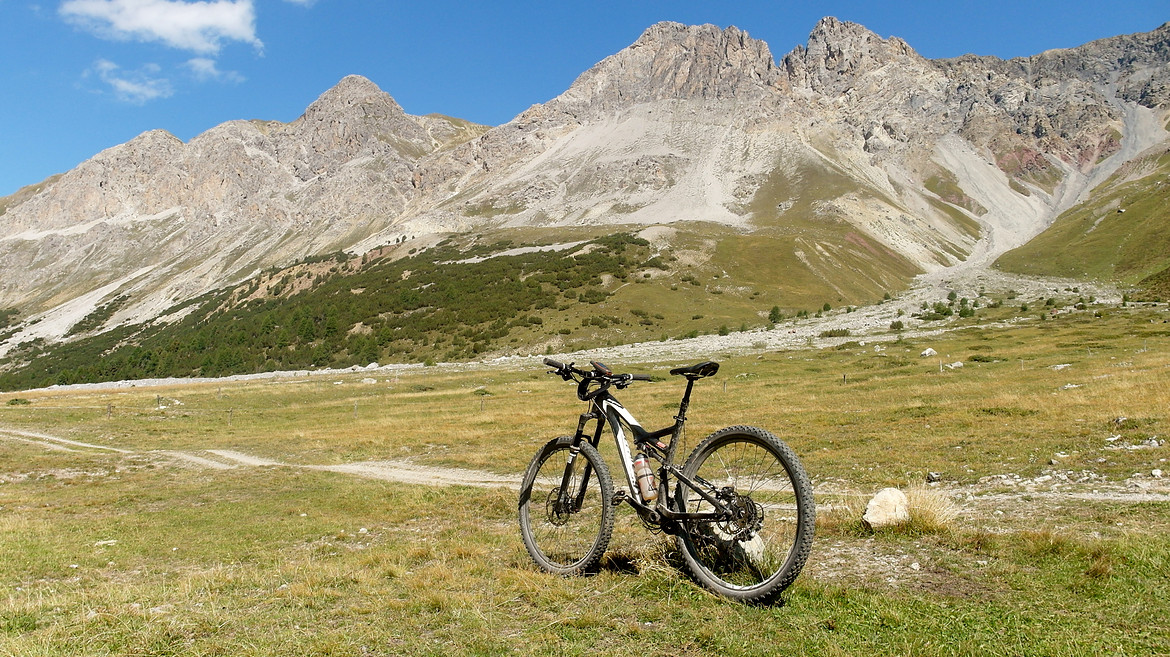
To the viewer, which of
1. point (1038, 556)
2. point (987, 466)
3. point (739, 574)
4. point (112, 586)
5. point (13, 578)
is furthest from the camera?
point (987, 466)

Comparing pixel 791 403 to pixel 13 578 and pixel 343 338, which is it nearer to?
pixel 13 578

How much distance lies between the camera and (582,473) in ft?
26.8

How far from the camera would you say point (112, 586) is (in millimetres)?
8703

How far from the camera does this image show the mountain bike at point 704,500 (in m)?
6.25

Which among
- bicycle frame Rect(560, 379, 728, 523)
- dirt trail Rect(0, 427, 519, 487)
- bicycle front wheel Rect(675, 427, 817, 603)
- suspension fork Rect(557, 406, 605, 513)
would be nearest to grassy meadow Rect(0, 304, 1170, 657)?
bicycle front wheel Rect(675, 427, 817, 603)

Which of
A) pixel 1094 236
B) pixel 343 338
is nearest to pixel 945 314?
pixel 343 338

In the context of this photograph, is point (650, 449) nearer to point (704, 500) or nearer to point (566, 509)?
point (704, 500)

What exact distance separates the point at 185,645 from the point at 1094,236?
635ft

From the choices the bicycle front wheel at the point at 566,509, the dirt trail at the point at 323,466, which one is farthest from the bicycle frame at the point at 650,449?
the dirt trail at the point at 323,466

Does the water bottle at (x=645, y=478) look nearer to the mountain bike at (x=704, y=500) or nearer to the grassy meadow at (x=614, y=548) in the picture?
the mountain bike at (x=704, y=500)

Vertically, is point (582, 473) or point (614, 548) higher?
point (582, 473)

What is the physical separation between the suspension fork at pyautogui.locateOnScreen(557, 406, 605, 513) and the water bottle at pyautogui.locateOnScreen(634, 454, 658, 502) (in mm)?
828

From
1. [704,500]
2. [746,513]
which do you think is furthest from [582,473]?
[746,513]

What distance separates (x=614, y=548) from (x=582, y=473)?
1.26 metres
